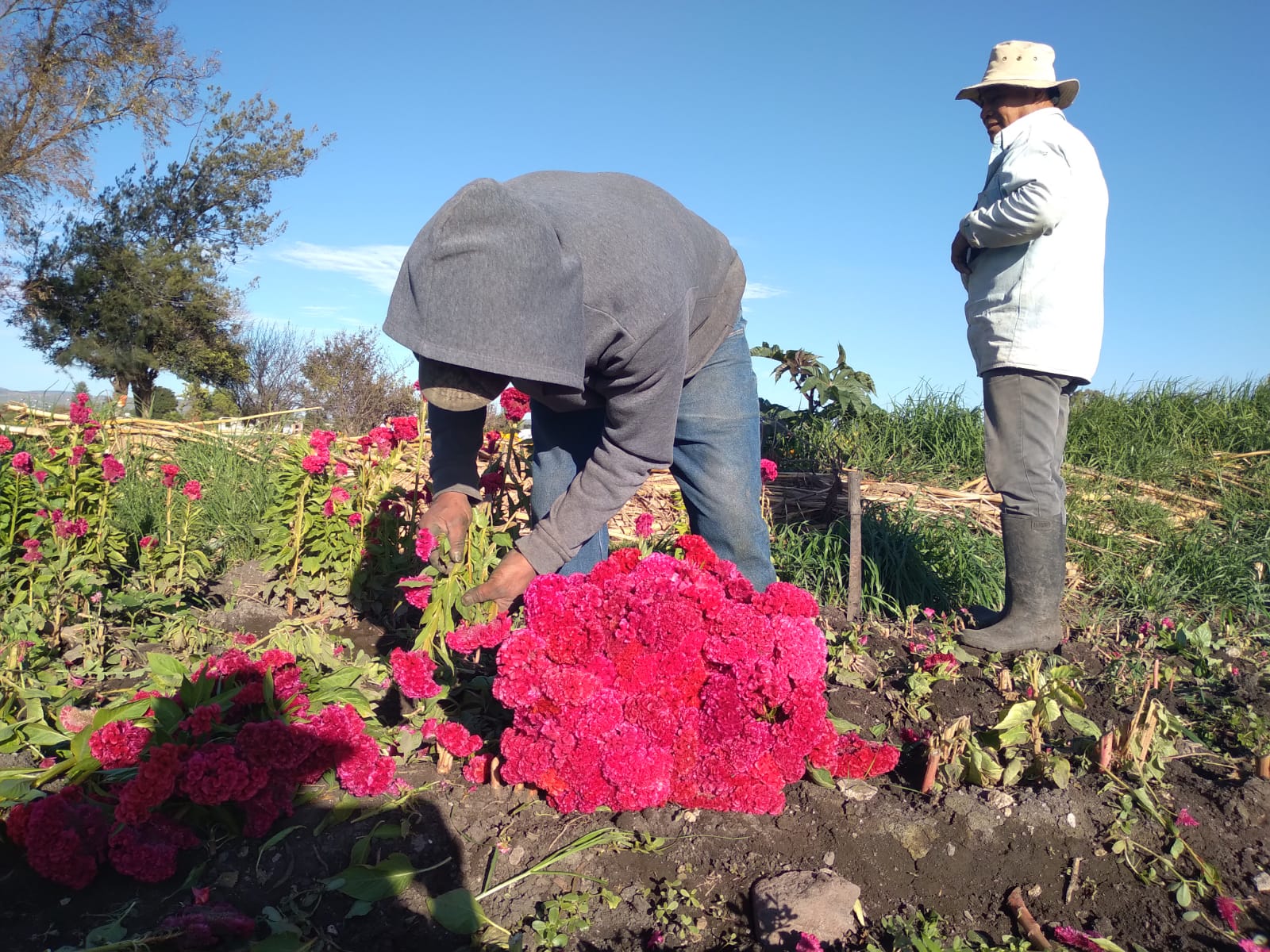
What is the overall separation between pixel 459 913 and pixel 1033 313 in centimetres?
298

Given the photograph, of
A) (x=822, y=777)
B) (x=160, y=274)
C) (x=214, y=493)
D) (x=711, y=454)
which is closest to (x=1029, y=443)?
(x=711, y=454)

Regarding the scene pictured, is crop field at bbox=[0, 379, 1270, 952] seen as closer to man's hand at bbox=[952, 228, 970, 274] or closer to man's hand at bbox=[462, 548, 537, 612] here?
man's hand at bbox=[462, 548, 537, 612]

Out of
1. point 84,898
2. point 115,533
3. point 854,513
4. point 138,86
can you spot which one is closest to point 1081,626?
point 854,513

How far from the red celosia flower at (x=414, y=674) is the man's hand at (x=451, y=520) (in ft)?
0.82

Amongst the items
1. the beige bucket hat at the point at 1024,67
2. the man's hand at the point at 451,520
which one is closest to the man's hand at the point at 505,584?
the man's hand at the point at 451,520

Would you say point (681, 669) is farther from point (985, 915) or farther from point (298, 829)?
point (298, 829)

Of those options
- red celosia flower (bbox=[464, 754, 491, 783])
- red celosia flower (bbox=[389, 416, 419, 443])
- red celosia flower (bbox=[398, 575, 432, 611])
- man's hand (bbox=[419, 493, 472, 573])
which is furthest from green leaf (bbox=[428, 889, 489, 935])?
A: red celosia flower (bbox=[389, 416, 419, 443])

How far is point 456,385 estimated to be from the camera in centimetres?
188

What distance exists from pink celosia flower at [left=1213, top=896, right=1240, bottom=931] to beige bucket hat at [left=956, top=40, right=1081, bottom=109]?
301cm

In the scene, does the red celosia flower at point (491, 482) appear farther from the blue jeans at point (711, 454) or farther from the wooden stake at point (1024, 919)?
the wooden stake at point (1024, 919)

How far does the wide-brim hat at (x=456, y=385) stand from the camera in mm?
1867

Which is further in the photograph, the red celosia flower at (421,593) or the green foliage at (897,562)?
the green foliage at (897,562)

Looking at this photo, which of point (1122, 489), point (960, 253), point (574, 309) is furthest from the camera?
point (1122, 489)

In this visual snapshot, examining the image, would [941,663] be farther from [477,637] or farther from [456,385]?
[456,385]
